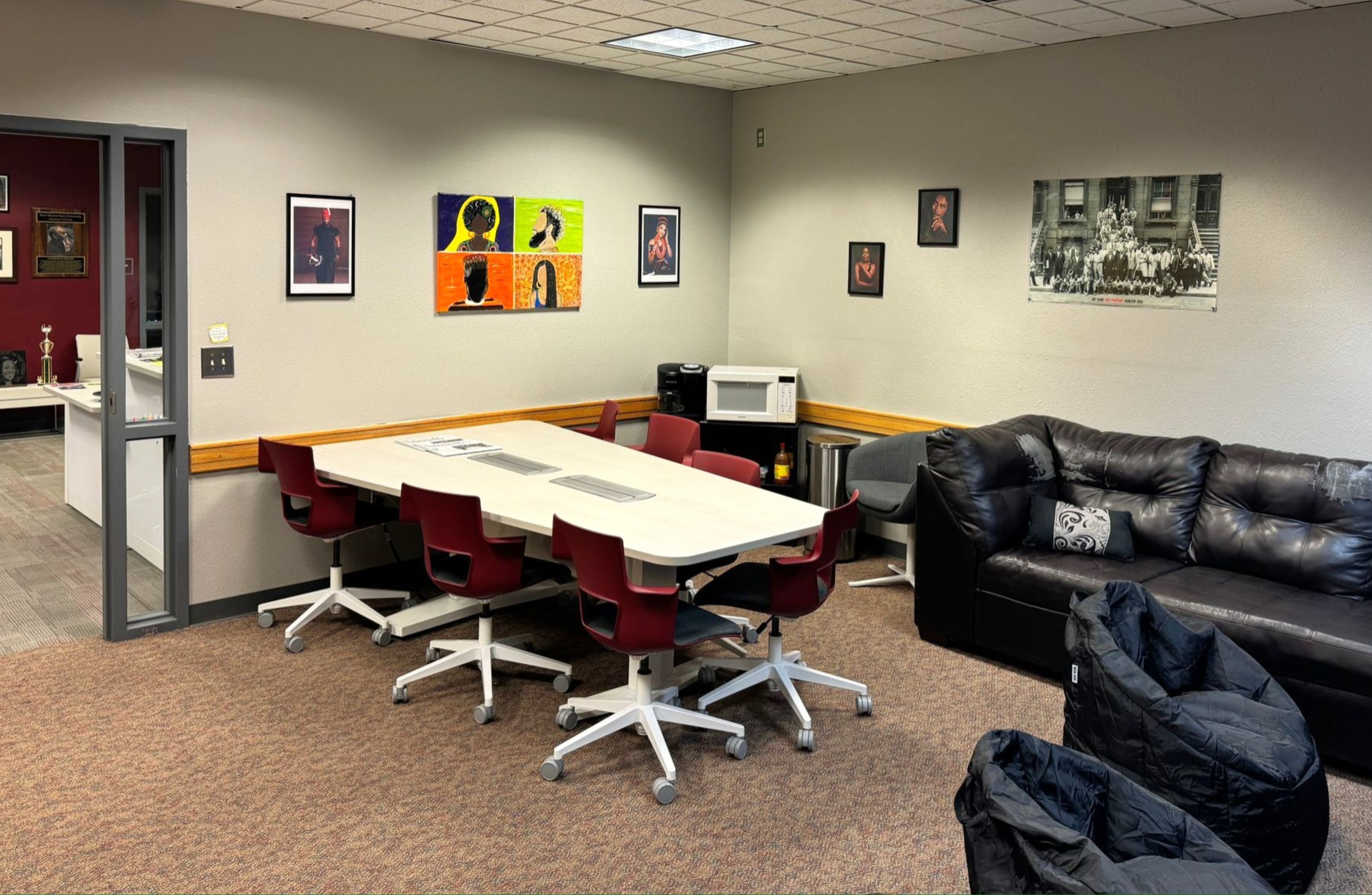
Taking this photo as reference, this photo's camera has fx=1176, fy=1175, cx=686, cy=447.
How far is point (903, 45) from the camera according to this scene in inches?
226

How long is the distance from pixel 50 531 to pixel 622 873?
16.8ft

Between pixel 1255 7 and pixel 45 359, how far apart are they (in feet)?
31.2

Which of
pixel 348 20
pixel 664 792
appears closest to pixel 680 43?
pixel 348 20

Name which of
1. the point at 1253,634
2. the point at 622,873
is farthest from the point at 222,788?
the point at 1253,634

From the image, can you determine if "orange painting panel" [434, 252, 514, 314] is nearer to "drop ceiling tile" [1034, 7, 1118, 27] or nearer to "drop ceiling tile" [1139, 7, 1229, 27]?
"drop ceiling tile" [1034, 7, 1118, 27]

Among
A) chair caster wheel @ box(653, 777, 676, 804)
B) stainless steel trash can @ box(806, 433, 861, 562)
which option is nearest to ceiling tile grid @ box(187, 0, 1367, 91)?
stainless steel trash can @ box(806, 433, 861, 562)

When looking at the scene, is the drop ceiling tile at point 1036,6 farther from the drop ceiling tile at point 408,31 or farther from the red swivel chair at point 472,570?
the red swivel chair at point 472,570

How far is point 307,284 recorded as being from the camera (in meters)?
5.58

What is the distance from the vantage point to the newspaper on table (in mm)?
5461

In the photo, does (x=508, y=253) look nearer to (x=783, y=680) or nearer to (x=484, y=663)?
(x=484, y=663)

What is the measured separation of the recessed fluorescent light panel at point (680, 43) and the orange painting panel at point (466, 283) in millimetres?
1278

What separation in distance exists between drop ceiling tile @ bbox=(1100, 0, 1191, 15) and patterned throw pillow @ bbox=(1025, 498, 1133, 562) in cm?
208

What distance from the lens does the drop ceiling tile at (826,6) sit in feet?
15.7

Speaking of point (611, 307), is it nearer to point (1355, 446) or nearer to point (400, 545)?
point (400, 545)
